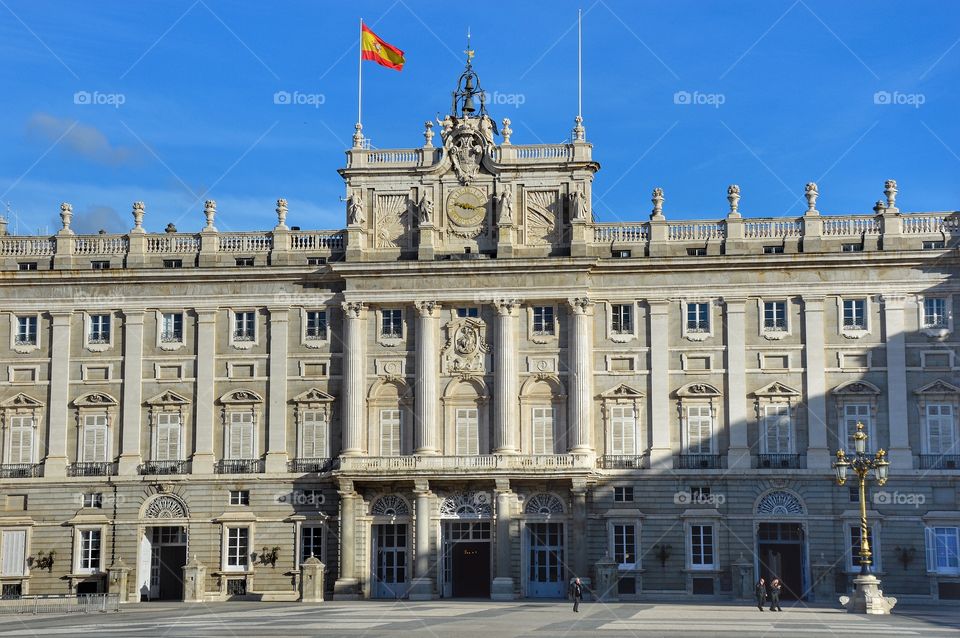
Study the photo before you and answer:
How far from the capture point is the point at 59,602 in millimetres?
57812

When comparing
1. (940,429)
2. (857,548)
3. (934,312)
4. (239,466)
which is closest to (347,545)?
(239,466)

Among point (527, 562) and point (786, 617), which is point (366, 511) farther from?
point (786, 617)

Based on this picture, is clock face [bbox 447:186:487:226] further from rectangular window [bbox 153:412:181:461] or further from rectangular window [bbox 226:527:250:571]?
rectangular window [bbox 226:527:250:571]

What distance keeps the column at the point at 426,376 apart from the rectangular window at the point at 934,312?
70.3ft

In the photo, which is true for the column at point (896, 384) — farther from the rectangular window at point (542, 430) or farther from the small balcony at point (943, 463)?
the rectangular window at point (542, 430)

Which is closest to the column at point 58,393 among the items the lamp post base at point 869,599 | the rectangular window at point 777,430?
the rectangular window at point 777,430

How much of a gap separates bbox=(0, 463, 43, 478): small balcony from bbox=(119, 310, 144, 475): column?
386 centimetres

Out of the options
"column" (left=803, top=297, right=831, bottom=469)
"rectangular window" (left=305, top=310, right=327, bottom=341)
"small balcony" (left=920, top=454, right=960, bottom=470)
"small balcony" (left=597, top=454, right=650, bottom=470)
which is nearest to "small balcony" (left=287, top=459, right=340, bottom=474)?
"rectangular window" (left=305, top=310, right=327, bottom=341)

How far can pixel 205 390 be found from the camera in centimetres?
6788

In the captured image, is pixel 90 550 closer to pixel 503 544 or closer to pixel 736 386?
pixel 503 544

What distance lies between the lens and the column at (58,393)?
6762 cm

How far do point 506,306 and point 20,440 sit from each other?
75.8ft

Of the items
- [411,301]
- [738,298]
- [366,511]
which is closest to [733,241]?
[738,298]

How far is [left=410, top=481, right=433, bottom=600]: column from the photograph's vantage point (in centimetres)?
6400
